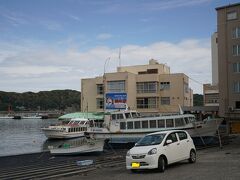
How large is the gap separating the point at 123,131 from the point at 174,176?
84.4 feet

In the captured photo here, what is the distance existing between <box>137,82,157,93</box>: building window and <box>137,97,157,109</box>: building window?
169cm

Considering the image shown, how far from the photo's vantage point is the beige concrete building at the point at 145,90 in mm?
79375

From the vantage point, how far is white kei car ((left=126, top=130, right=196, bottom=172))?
642 inches

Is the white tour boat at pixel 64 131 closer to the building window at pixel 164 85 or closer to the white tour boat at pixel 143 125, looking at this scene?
A: the white tour boat at pixel 143 125

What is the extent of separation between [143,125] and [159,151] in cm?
2347

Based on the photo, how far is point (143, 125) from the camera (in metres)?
39.9

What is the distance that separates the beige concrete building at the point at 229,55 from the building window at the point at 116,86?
2479 centimetres

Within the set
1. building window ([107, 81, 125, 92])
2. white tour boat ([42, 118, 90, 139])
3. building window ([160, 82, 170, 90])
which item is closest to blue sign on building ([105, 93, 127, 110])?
white tour boat ([42, 118, 90, 139])

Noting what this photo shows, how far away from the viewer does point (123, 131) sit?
40.6 m

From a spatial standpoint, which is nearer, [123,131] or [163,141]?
[163,141]

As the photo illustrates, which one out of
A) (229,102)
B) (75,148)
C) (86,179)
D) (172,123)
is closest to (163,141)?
(86,179)

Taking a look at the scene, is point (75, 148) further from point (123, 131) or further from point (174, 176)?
point (174, 176)

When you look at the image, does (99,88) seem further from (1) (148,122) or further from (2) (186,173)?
(2) (186,173)

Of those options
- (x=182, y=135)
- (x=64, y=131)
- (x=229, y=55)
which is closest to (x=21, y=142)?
(x=64, y=131)
